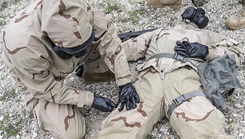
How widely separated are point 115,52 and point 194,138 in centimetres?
121

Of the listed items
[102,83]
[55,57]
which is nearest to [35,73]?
[55,57]

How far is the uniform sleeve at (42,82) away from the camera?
121 inches

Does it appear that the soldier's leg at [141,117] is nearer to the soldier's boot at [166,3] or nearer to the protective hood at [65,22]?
the protective hood at [65,22]

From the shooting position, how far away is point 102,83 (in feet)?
14.1

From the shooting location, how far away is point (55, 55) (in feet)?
10.6

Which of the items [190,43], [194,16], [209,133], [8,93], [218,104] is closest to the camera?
[209,133]

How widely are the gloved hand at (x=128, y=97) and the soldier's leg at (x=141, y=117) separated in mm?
52

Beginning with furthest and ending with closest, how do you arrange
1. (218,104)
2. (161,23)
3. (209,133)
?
(161,23), (218,104), (209,133)

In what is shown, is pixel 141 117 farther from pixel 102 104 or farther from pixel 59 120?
pixel 59 120

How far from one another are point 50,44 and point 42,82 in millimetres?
417

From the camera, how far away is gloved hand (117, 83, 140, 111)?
3533 millimetres

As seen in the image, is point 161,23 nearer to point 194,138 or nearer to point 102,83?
point 102,83

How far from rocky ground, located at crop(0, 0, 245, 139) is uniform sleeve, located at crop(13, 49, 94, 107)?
479 millimetres

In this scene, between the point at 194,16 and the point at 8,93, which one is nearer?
the point at 194,16
